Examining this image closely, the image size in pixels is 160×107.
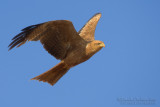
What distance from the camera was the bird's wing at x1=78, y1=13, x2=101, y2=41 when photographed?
25.2ft

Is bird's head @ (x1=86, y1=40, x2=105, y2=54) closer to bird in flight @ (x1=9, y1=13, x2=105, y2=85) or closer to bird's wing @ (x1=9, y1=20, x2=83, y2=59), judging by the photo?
bird in flight @ (x1=9, y1=13, x2=105, y2=85)

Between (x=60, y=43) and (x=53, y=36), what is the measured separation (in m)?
0.30

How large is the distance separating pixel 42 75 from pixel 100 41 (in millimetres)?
1492

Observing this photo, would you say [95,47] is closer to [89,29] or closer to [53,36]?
[53,36]

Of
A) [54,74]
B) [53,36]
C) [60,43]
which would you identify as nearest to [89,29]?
[60,43]

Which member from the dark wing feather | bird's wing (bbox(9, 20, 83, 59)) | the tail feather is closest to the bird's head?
bird's wing (bbox(9, 20, 83, 59))

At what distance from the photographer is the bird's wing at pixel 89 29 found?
7.69 m

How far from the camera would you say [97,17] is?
848 cm

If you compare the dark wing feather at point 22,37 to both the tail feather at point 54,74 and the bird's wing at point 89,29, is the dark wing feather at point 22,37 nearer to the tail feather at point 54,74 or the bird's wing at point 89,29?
the tail feather at point 54,74

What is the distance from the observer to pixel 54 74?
683 cm

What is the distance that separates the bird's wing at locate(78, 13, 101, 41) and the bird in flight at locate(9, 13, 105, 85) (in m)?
0.78

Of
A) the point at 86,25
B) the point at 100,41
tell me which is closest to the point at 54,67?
the point at 100,41

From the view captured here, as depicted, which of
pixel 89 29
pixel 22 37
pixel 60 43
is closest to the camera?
pixel 22 37

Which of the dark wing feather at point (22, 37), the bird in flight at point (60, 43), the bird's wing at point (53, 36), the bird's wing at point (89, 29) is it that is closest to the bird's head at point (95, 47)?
the bird in flight at point (60, 43)
